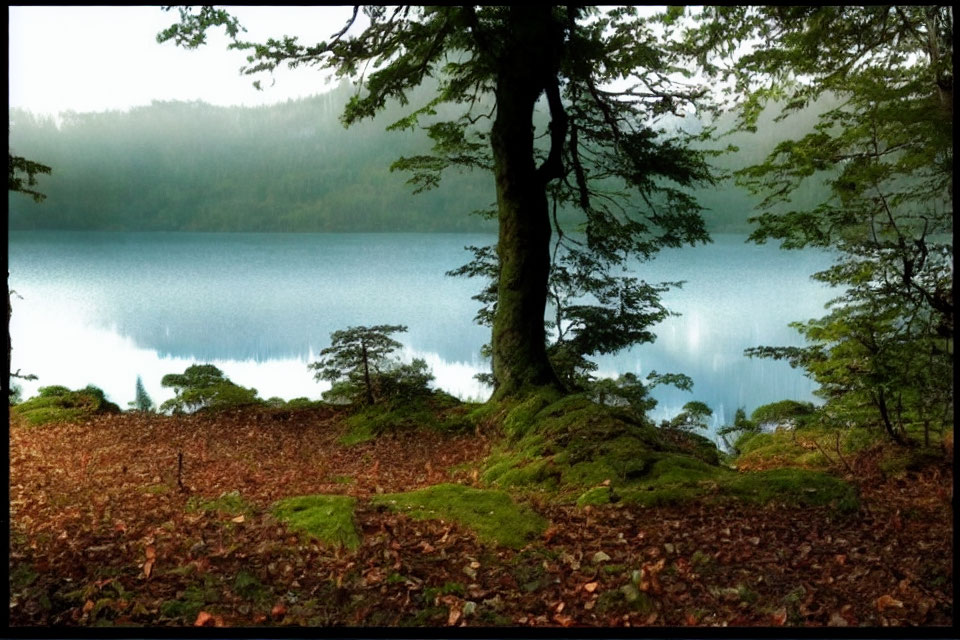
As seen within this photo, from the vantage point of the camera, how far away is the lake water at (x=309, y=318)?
51.2 metres

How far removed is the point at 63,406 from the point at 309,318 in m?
57.7

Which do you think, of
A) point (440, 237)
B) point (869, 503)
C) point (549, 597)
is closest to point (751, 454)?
point (869, 503)

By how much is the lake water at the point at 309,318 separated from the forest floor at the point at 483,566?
28.3m

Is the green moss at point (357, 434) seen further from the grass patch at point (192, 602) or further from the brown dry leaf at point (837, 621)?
the brown dry leaf at point (837, 621)

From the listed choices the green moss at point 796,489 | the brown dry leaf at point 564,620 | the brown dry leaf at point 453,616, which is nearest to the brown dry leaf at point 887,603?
the green moss at point 796,489

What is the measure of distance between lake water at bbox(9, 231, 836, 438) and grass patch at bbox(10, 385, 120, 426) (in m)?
18.9

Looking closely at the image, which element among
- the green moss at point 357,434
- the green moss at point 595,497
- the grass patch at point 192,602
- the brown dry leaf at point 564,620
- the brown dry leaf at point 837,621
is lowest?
the green moss at point 357,434

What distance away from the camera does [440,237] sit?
178 meters

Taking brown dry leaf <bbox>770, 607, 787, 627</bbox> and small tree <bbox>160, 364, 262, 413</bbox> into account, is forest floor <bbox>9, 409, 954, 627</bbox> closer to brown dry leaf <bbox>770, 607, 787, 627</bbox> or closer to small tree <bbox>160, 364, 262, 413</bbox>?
brown dry leaf <bbox>770, 607, 787, 627</bbox>

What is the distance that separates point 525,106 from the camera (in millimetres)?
9375

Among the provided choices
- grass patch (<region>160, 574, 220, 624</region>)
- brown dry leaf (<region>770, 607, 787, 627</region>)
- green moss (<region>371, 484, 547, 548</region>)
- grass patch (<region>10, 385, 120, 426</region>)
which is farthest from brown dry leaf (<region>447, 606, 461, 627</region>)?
grass patch (<region>10, 385, 120, 426</region>)

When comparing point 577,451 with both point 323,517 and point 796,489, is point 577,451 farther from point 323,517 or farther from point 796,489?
point 323,517

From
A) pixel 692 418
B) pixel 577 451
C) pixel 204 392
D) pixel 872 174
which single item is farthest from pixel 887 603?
pixel 692 418

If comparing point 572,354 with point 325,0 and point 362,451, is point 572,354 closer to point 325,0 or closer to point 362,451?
Answer: point 362,451
